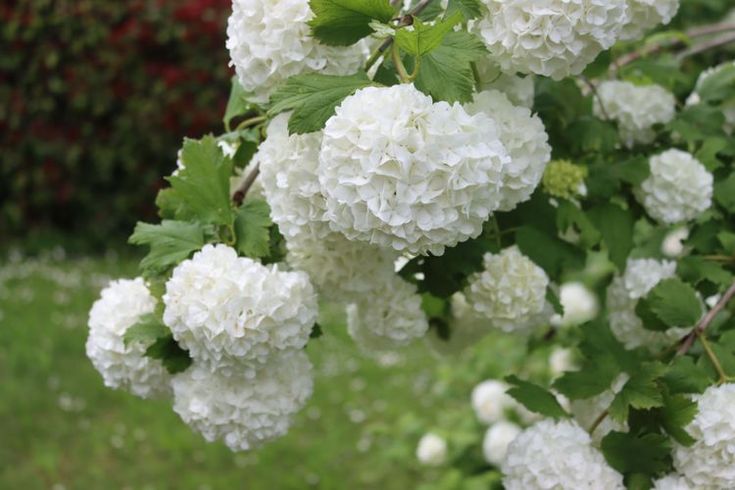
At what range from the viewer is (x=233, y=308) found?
1366 millimetres

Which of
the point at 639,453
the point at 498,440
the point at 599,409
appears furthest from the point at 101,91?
the point at 639,453

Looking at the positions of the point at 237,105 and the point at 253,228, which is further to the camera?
the point at 237,105

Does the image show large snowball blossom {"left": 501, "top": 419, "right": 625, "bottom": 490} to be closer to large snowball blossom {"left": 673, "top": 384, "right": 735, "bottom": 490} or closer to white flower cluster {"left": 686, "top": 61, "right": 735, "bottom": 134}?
large snowball blossom {"left": 673, "top": 384, "right": 735, "bottom": 490}

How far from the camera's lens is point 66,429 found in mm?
4473

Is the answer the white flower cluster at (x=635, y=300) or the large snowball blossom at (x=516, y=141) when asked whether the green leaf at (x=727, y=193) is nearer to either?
the white flower cluster at (x=635, y=300)

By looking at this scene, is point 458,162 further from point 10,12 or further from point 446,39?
point 10,12

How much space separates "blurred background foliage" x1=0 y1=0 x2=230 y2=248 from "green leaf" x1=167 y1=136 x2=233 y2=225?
5.37 m

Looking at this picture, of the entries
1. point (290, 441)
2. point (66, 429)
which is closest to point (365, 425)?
point (290, 441)

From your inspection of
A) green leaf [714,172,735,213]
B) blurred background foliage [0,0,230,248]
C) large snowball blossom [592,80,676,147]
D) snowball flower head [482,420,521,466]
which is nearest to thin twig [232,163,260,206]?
large snowball blossom [592,80,676,147]

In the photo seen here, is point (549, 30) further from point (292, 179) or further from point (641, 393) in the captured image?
point (641, 393)

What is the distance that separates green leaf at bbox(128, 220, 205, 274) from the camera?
4.91 ft

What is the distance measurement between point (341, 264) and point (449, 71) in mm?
397

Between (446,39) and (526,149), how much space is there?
230mm

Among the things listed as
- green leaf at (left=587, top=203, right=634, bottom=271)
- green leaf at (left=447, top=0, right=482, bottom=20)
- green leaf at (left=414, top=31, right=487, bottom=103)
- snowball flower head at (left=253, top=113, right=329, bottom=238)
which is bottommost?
green leaf at (left=587, top=203, right=634, bottom=271)
